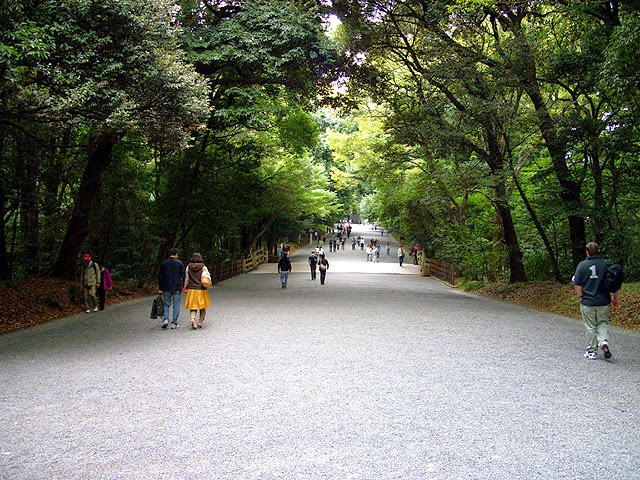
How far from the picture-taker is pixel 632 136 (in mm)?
11836

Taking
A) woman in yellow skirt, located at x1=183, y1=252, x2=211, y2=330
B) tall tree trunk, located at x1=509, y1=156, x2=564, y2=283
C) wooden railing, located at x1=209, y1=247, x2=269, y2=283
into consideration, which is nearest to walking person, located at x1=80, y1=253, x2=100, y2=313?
woman in yellow skirt, located at x1=183, y1=252, x2=211, y2=330

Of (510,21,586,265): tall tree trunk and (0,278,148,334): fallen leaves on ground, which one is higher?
(510,21,586,265): tall tree trunk

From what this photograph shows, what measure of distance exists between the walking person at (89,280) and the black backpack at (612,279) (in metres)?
9.83

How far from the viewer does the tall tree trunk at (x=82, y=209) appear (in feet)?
45.1

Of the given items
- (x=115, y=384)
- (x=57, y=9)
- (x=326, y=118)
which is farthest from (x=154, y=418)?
(x=326, y=118)

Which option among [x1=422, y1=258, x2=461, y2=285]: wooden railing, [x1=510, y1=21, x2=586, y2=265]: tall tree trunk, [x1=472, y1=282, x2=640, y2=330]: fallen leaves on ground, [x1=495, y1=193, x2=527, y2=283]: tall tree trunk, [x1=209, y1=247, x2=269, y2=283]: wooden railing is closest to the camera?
[x1=472, y1=282, x2=640, y2=330]: fallen leaves on ground

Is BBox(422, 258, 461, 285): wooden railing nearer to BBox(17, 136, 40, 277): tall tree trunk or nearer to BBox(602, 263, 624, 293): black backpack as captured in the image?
BBox(17, 136, 40, 277): tall tree trunk

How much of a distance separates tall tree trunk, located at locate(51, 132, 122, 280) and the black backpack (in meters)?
11.3

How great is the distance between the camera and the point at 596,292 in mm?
6664

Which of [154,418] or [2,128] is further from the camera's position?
[2,128]

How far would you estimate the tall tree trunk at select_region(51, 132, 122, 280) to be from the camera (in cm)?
1373

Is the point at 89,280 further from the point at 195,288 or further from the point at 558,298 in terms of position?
the point at 558,298

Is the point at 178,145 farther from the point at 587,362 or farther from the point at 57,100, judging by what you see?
the point at 587,362

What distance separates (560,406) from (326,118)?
51.3 metres
